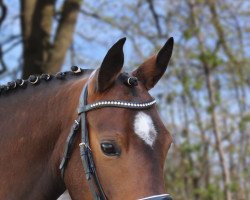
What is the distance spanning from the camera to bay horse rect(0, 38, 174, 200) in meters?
3.30

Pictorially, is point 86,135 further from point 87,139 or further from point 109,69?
point 109,69

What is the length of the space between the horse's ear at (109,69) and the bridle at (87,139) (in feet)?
0.35

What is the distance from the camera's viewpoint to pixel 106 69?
352 centimetres

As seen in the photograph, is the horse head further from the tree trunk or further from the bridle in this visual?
the tree trunk

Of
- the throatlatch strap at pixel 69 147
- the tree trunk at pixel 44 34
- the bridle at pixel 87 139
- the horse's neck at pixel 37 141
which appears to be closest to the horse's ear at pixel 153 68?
the bridle at pixel 87 139

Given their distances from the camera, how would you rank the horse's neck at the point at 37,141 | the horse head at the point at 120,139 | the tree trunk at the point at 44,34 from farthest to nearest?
the tree trunk at the point at 44,34 < the horse's neck at the point at 37,141 < the horse head at the point at 120,139

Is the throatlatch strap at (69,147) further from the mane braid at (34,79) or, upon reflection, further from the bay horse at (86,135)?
the mane braid at (34,79)

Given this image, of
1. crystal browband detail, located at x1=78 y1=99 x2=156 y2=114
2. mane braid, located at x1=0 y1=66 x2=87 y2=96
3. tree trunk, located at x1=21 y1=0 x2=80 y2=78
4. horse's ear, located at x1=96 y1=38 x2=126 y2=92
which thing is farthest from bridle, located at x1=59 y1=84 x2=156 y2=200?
tree trunk, located at x1=21 y1=0 x2=80 y2=78

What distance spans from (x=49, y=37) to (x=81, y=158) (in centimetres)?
930

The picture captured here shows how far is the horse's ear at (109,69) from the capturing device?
349 cm

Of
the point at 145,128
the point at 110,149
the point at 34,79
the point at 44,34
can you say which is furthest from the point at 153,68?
the point at 44,34

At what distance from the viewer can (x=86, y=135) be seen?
137 inches

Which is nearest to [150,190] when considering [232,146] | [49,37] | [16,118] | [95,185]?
[95,185]

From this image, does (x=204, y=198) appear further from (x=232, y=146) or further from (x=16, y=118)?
(x=16, y=118)
